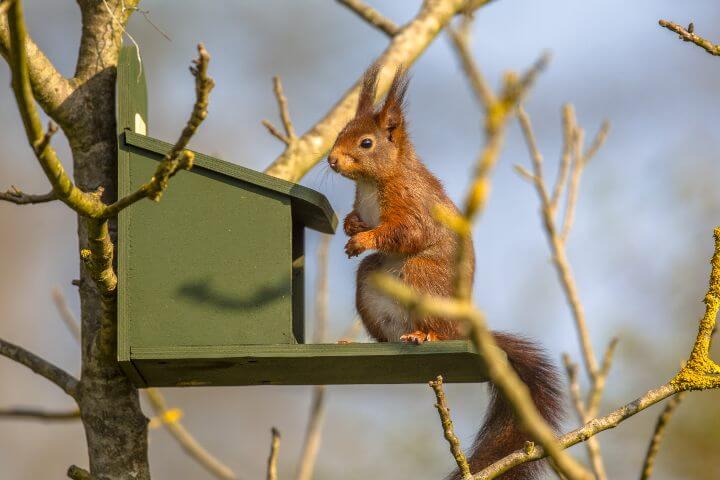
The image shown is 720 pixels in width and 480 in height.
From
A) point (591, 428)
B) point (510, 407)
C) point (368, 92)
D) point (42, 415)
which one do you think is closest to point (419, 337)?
point (510, 407)

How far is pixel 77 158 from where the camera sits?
3744 mm

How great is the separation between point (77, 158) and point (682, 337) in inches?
265

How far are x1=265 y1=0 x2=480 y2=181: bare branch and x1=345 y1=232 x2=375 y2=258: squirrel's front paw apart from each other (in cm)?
62

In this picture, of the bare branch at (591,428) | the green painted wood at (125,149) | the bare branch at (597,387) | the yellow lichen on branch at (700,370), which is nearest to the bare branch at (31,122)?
the green painted wood at (125,149)

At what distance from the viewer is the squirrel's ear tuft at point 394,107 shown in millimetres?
4328

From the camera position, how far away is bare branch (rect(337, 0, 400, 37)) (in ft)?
17.1

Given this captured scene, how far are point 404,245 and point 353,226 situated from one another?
0.30 metres

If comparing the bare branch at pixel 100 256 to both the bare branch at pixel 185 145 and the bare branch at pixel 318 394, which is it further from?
the bare branch at pixel 318 394

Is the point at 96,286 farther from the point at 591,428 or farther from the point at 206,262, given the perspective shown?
the point at 591,428

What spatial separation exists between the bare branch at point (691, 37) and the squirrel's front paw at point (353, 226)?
62.9 inches

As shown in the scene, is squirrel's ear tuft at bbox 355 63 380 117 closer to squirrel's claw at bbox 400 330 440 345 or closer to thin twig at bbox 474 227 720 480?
squirrel's claw at bbox 400 330 440 345

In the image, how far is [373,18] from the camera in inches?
206

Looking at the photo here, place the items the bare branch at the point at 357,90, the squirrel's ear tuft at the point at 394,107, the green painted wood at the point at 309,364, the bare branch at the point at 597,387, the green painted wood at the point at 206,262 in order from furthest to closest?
1. the bare branch at the point at 357,90
2. the squirrel's ear tuft at the point at 394,107
3. the bare branch at the point at 597,387
4. the green painted wood at the point at 206,262
5. the green painted wood at the point at 309,364

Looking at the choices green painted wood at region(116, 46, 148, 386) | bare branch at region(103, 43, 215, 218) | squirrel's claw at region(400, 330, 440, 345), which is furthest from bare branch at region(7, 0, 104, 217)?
squirrel's claw at region(400, 330, 440, 345)
